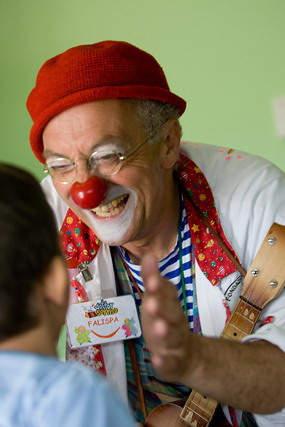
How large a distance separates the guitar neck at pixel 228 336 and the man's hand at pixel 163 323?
376 millimetres

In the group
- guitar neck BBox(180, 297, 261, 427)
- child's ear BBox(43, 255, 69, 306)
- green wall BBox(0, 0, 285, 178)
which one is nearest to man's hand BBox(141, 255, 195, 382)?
child's ear BBox(43, 255, 69, 306)

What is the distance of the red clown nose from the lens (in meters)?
1.27

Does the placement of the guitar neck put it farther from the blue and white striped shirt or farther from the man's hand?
the man's hand

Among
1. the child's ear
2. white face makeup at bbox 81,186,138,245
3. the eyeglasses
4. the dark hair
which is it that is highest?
the dark hair

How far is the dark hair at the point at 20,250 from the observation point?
2.31ft

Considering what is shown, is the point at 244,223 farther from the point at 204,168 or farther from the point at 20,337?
the point at 20,337

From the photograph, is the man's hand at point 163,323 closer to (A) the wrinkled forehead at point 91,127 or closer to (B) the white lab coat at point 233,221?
(B) the white lab coat at point 233,221

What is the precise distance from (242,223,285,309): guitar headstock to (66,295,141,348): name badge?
374mm

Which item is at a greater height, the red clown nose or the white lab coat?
the red clown nose

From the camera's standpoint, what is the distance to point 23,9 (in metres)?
2.56

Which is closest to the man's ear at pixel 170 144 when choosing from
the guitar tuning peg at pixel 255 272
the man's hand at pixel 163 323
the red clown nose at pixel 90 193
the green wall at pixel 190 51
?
the red clown nose at pixel 90 193

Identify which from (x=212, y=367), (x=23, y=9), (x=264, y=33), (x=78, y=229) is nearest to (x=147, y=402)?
(x=78, y=229)

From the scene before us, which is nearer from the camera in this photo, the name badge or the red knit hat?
the red knit hat

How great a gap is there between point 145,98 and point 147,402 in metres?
0.82
